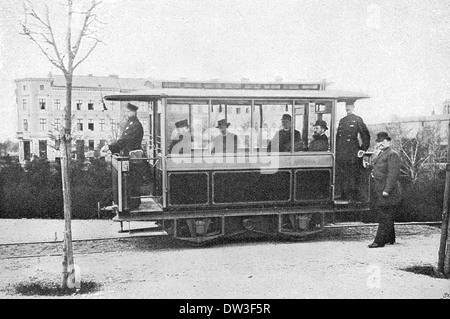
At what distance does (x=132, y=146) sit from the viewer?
19.1 ft

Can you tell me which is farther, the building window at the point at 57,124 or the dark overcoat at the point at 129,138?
the dark overcoat at the point at 129,138

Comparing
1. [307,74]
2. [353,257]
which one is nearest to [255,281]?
[353,257]

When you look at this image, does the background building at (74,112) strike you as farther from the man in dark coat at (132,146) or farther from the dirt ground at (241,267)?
the dirt ground at (241,267)

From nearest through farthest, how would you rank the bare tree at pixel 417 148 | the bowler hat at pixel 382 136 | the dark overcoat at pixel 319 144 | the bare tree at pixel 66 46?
1. the bare tree at pixel 66 46
2. the bowler hat at pixel 382 136
3. the dark overcoat at pixel 319 144
4. the bare tree at pixel 417 148

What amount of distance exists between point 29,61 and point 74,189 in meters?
3.04

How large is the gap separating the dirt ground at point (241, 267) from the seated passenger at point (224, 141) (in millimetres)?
1409

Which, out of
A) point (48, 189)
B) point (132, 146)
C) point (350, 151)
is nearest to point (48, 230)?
point (48, 189)

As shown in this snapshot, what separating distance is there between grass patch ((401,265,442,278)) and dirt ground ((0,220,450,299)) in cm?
10

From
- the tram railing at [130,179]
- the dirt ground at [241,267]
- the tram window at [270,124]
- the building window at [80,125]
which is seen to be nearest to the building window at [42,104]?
Result: the building window at [80,125]

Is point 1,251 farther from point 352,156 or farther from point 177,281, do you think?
point 352,156

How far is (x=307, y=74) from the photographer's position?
6.10 meters

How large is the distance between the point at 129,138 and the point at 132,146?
0.12 m

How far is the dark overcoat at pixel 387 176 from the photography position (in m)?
5.80
